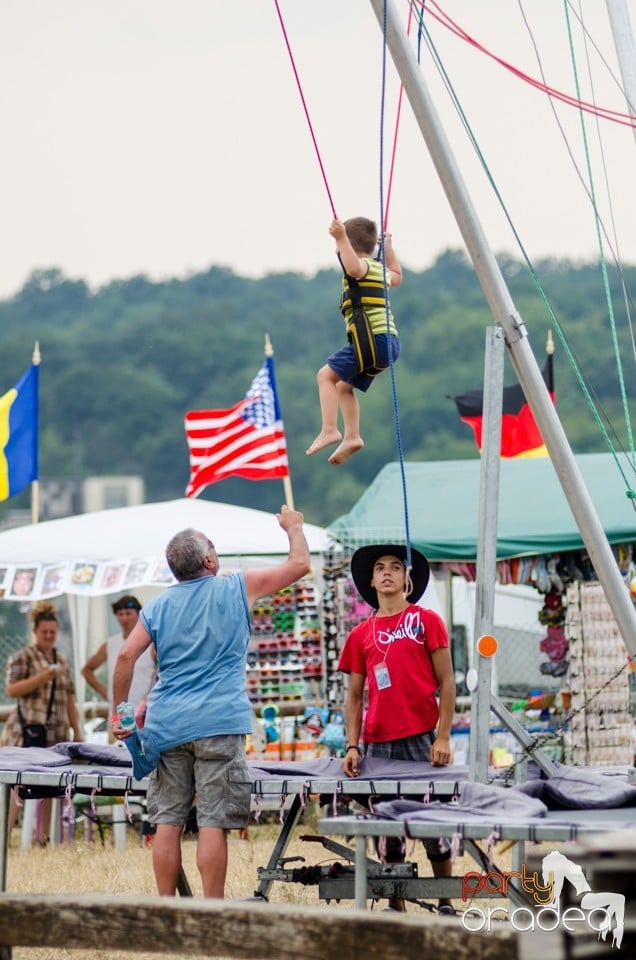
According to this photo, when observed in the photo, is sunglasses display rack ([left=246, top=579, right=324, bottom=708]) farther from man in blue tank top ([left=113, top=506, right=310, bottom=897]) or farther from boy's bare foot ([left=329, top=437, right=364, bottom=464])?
man in blue tank top ([left=113, top=506, right=310, bottom=897])

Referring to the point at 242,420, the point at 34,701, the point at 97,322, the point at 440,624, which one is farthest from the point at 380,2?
the point at 97,322

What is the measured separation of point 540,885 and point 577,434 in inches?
1875

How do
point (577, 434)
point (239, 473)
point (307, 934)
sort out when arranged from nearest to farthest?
1. point (307, 934)
2. point (239, 473)
3. point (577, 434)

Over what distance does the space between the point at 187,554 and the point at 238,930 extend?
2.17 m

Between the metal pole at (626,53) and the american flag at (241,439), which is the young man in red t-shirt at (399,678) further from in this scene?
the american flag at (241,439)

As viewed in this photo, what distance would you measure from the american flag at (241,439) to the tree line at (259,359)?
1478 inches

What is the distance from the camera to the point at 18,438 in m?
14.2

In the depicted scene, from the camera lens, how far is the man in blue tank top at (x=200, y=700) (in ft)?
19.8

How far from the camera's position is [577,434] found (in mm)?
52156

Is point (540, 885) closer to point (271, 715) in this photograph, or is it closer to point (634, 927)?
point (634, 927)

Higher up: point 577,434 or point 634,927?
point 577,434

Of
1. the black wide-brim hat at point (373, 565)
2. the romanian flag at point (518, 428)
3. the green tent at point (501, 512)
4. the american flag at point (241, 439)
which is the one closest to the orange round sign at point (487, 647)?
the black wide-brim hat at point (373, 565)

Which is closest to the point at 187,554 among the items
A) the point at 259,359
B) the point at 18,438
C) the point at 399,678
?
the point at 399,678

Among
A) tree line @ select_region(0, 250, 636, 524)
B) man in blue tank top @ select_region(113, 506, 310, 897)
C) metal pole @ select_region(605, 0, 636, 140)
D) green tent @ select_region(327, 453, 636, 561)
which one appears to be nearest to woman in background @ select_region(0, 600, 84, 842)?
green tent @ select_region(327, 453, 636, 561)
